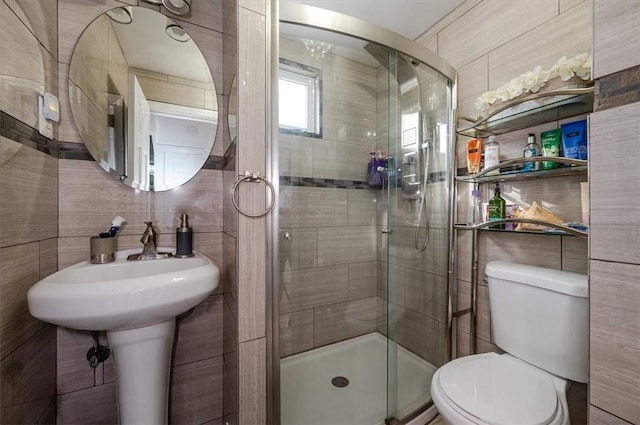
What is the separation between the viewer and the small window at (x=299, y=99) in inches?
43.2

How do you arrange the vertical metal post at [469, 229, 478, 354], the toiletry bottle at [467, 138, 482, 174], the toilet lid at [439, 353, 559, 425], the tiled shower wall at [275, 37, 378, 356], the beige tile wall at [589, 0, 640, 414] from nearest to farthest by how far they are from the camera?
the beige tile wall at [589, 0, 640, 414]
the toilet lid at [439, 353, 559, 425]
the tiled shower wall at [275, 37, 378, 356]
the toiletry bottle at [467, 138, 482, 174]
the vertical metal post at [469, 229, 478, 354]

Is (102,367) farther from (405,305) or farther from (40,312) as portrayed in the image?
(405,305)

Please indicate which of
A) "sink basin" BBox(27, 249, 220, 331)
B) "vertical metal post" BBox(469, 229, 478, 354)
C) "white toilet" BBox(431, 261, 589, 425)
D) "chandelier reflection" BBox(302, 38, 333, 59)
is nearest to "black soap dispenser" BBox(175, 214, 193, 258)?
"sink basin" BBox(27, 249, 220, 331)

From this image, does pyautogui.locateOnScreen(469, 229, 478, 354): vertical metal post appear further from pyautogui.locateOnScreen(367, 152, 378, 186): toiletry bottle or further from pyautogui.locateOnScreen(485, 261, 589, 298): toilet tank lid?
pyautogui.locateOnScreen(367, 152, 378, 186): toiletry bottle

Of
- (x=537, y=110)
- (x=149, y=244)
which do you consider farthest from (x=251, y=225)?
(x=537, y=110)

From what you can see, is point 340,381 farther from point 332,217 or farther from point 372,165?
point 372,165

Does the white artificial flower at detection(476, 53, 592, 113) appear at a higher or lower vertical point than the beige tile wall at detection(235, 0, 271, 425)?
higher

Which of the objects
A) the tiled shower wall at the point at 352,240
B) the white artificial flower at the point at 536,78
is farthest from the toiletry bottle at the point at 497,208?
the white artificial flower at the point at 536,78

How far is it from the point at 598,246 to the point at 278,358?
107cm

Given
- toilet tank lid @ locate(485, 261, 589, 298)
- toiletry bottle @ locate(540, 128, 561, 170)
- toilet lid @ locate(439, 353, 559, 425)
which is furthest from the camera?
toiletry bottle @ locate(540, 128, 561, 170)

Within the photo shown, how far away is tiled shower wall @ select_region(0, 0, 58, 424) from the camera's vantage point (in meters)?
0.77

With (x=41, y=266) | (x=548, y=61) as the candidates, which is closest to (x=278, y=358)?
(x=41, y=266)

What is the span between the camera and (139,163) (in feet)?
4.00

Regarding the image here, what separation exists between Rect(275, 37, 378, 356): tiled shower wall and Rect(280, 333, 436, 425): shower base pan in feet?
0.26
